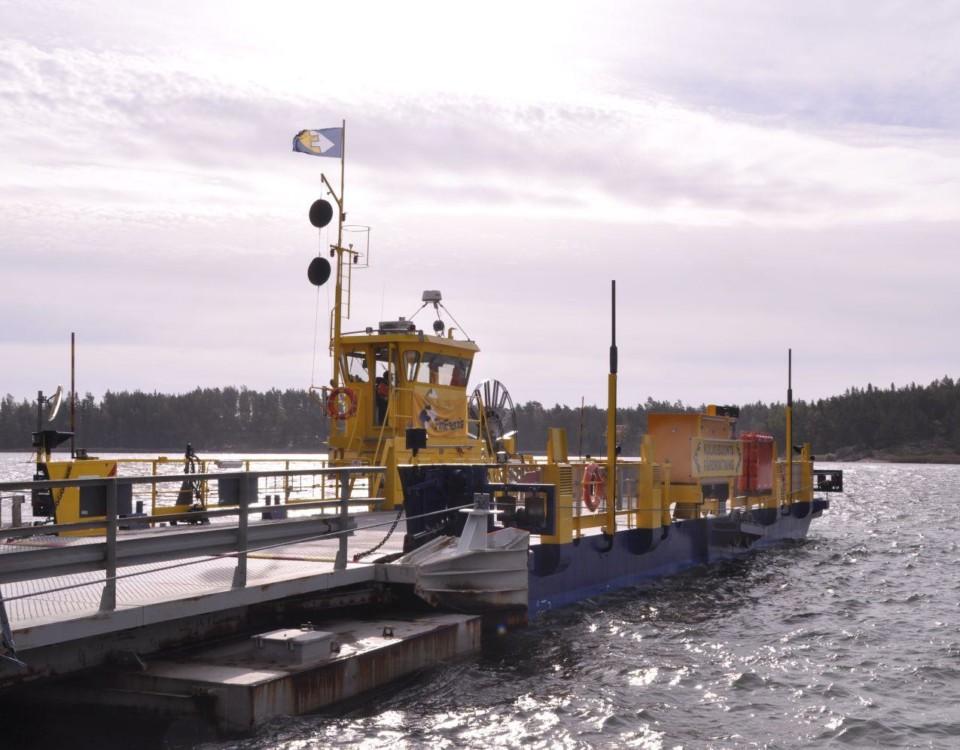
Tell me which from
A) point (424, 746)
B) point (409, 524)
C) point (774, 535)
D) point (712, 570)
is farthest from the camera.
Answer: point (774, 535)

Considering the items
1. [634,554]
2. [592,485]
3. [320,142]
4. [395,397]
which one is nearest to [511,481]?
[592,485]

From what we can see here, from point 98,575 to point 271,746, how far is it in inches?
123

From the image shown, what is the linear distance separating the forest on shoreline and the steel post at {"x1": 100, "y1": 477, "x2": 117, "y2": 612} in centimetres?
13275

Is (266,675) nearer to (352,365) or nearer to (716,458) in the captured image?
(352,365)

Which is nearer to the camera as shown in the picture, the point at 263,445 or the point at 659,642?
the point at 659,642

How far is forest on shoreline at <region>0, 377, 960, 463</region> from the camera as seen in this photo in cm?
14862

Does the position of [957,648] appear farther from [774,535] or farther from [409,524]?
[774,535]

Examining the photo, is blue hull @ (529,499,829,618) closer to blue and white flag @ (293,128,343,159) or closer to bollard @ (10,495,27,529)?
bollard @ (10,495,27,529)

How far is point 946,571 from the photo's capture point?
23781 millimetres

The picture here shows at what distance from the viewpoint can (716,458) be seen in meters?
21.7

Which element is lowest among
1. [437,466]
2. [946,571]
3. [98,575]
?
[946,571]

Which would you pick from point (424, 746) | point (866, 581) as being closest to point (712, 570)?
point (866, 581)

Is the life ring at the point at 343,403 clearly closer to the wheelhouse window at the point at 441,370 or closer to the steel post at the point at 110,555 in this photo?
the wheelhouse window at the point at 441,370

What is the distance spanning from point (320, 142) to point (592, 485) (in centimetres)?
1030
